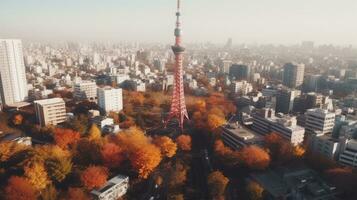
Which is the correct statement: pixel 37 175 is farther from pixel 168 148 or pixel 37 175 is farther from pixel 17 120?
pixel 17 120

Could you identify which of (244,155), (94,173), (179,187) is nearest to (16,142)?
(94,173)

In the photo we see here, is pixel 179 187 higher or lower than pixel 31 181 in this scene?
lower

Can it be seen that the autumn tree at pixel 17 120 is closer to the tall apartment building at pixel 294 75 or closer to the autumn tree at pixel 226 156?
the autumn tree at pixel 226 156

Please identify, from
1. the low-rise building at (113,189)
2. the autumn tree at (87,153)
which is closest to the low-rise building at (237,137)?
the low-rise building at (113,189)

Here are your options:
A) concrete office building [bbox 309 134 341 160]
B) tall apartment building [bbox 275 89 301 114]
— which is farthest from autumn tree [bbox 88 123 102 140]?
tall apartment building [bbox 275 89 301 114]

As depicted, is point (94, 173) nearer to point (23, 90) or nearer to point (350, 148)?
point (350, 148)

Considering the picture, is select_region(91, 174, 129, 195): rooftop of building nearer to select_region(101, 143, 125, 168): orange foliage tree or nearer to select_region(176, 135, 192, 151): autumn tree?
select_region(101, 143, 125, 168): orange foliage tree

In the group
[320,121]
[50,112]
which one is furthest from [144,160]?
[320,121]
